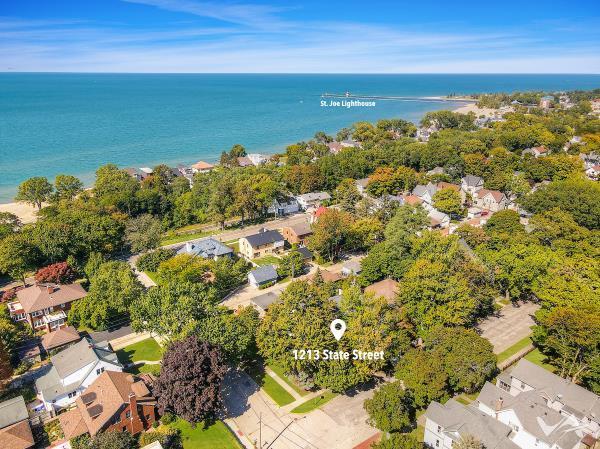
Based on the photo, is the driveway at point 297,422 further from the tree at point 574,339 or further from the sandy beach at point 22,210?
the sandy beach at point 22,210

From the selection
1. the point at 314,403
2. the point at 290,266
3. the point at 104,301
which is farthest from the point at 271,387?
the point at 290,266

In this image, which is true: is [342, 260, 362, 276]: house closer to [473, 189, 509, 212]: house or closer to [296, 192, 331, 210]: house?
[296, 192, 331, 210]: house

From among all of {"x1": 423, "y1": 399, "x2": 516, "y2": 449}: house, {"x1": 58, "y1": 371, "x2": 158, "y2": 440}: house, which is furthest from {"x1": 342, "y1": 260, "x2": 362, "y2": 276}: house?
{"x1": 58, "y1": 371, "x2": 158, "y2": 440}: house

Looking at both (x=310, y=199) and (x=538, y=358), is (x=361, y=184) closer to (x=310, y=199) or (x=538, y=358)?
(x=310, y=199)

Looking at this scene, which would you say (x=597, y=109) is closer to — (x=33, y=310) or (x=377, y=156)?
(x=377, y=156)

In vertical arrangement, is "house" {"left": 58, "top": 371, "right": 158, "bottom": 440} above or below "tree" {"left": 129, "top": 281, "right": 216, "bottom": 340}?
below

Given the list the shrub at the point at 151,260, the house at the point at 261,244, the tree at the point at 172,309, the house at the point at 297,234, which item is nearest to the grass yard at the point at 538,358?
the tree at the point at 172,309

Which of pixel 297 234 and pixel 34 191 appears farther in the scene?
pixel 34 191
